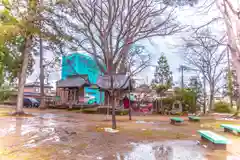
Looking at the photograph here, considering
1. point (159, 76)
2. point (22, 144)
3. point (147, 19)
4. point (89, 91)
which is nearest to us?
point (22, 144)

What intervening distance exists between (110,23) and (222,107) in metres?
20.3

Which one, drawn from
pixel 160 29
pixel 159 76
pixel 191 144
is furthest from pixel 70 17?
pixel 159 76

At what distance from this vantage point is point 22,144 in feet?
19.9

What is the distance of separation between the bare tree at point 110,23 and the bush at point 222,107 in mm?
16156

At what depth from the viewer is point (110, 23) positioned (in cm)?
1044

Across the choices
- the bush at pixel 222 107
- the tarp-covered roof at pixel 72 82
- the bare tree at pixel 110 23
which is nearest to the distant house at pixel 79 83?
the tarp-covered roof at pixel 72 82

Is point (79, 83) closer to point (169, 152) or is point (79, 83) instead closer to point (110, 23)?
point (110, 23)

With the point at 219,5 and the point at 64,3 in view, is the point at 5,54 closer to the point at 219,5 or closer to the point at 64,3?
the point at 64,3

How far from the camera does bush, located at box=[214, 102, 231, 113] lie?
2493cm

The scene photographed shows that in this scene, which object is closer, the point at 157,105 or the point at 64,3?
the point at 64,3

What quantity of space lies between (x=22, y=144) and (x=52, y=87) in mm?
36854

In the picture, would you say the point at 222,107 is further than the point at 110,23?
Yes

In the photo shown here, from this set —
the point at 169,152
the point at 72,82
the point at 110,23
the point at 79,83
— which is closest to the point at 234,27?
the point at 169,152

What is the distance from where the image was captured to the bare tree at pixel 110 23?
35.7 feet
